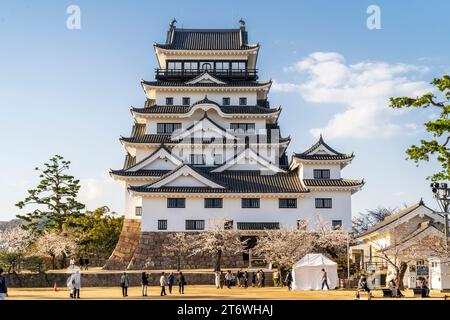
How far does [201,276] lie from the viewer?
1651 inches

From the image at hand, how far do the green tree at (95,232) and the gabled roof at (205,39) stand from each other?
58.7 feet

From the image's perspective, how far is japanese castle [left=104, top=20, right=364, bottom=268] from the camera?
156 ft

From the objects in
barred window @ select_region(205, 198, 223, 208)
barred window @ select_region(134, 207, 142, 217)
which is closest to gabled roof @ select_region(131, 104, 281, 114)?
barred window @ select_region(134, 207, 142, 217)

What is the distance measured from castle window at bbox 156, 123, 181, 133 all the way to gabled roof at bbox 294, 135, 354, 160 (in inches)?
477

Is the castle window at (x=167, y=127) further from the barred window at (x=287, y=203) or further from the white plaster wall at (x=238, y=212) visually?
the barred window at (x=287, y=203)

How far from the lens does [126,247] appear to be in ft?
160

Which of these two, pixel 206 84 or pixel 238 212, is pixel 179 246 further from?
Result: pixel 206 84

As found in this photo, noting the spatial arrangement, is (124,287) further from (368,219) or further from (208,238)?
(368,219)

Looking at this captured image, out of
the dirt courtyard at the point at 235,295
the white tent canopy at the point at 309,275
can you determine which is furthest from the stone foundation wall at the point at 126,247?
the white tent canopy at the point at 309,275

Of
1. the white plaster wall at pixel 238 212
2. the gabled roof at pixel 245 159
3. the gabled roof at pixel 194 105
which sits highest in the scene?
the gabled roof at pixel 194 105

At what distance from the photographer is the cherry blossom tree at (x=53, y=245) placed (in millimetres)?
51469

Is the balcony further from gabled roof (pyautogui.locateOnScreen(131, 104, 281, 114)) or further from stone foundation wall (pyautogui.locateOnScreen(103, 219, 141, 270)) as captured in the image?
stone foundation wall (pyautogui.locateOnScreen(103, 219, 141, 270))

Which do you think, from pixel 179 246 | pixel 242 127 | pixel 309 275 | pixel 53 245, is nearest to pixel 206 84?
pixel 242 127
